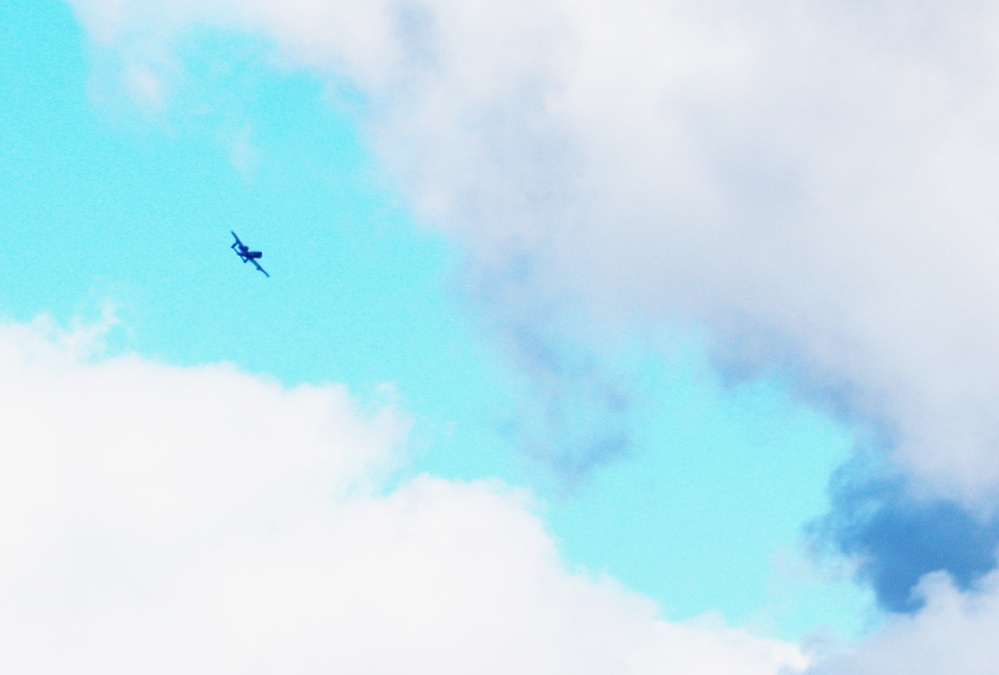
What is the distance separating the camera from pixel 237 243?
33.2 m
